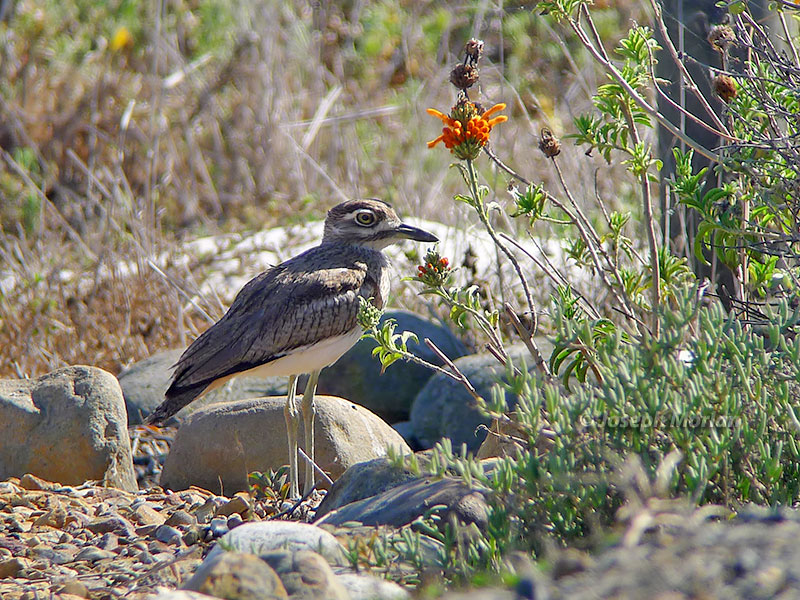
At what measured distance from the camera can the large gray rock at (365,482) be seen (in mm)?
3814

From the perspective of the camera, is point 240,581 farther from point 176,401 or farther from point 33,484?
point 33,484

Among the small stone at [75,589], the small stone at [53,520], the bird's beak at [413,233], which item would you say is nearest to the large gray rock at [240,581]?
the small stone at [75,589]

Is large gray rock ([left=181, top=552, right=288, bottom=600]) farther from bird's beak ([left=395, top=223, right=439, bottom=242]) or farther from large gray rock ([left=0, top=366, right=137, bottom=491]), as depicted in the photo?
bird's beak ([left=395, top=223, right=439, bottom=242])

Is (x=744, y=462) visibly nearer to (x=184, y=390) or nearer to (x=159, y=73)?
(x=184, y=390)

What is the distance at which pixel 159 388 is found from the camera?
5.84m

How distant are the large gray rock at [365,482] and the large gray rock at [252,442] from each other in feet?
3.39

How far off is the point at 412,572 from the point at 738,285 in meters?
1.89

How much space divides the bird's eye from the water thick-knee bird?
0.93ft

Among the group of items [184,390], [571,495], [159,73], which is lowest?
[184,390]

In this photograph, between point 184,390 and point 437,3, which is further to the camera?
point 437,3

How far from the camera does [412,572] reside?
2.91 meters

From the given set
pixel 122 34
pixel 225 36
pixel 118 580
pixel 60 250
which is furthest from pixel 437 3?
pixel 118 580

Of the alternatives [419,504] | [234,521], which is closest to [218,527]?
[234,521]

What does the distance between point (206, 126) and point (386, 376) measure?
15.0ft
